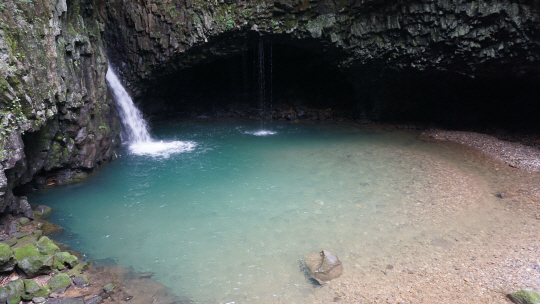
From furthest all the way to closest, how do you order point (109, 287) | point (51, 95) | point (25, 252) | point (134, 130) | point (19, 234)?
1. point (134, 130)
2. point (51, 95)
3. point (19, 234)
4. point (25, 252)
5. point (109, 287)

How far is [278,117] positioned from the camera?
17.6 metres

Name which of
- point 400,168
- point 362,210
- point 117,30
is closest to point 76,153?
point 117,30

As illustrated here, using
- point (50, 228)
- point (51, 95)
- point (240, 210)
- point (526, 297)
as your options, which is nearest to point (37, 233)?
point (50, 228)

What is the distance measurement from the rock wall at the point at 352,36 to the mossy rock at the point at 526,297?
936cm

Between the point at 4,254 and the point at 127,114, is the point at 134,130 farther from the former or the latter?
the point at 4,254

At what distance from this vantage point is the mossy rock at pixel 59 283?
478 cm

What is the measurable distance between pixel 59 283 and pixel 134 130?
9.08 meters

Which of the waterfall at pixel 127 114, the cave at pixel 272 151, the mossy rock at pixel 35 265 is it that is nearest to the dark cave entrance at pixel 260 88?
the cave at pixel 272 151

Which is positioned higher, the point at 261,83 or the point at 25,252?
the point at 261,83

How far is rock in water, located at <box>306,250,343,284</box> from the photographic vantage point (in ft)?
16.9

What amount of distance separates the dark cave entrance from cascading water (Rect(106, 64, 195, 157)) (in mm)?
Result: 2727

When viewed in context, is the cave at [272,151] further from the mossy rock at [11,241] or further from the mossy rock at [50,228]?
the mossy rock at [11,241]

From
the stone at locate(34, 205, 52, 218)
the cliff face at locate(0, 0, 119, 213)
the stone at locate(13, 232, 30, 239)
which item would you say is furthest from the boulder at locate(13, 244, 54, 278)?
the stone at locate(34, 205, 52, 218)

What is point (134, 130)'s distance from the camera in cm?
1315
